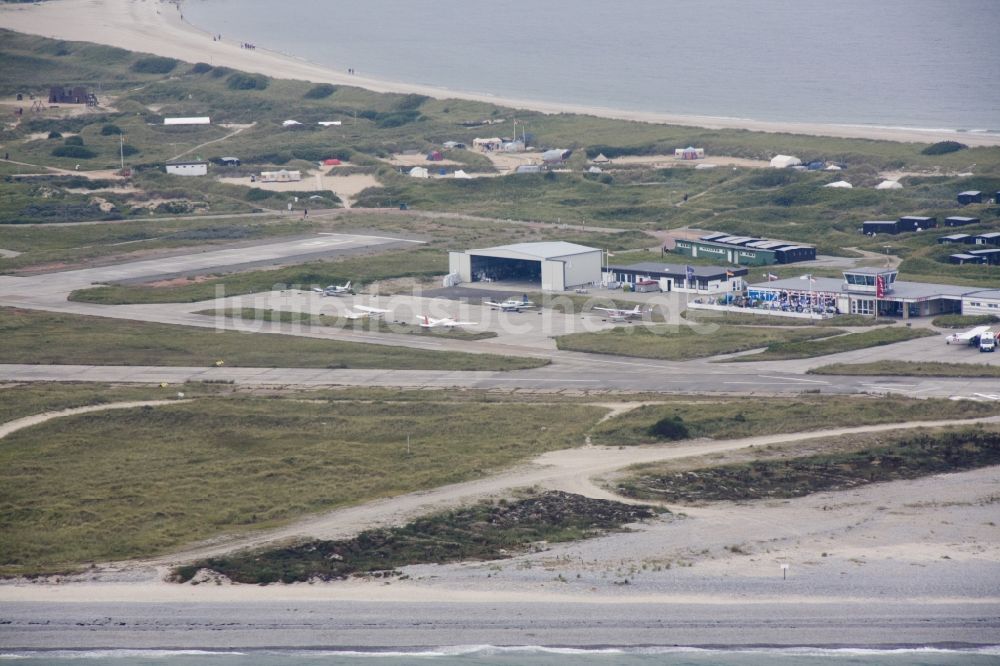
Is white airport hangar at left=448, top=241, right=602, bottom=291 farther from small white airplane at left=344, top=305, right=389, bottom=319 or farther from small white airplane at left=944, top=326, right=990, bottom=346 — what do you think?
small white airplane at left=944, top=326, right=990, bottom=346

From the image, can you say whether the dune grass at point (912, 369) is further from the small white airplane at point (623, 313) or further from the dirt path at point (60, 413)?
the dirt path at point (60, 413)

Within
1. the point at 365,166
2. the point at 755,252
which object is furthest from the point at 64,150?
the point at 755,252

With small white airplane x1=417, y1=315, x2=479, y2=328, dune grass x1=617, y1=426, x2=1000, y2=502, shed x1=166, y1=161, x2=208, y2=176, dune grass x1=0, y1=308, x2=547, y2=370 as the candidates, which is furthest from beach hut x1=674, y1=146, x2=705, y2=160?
dune grass x1=617, y1=426, x2=1000, y2=502

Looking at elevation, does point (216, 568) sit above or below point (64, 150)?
below

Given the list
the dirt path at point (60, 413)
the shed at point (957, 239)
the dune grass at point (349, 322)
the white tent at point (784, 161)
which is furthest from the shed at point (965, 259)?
the dirt path at point (60, 413)

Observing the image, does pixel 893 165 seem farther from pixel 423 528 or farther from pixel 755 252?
pixel 423 528

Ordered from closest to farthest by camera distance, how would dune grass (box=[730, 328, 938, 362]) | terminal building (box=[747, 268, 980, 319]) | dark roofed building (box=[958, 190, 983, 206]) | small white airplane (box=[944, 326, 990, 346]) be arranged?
small white airplane (box=[944, 326, 990, 346]) → dune grass (box=[730, 328, 938, 362]) → terminal building (box=[747, 268, 980, 319]) → dark roofed building (box=[958, 190, 983, 206])

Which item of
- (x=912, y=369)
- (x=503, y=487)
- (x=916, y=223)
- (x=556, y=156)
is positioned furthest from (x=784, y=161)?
(x=503, y=487)
